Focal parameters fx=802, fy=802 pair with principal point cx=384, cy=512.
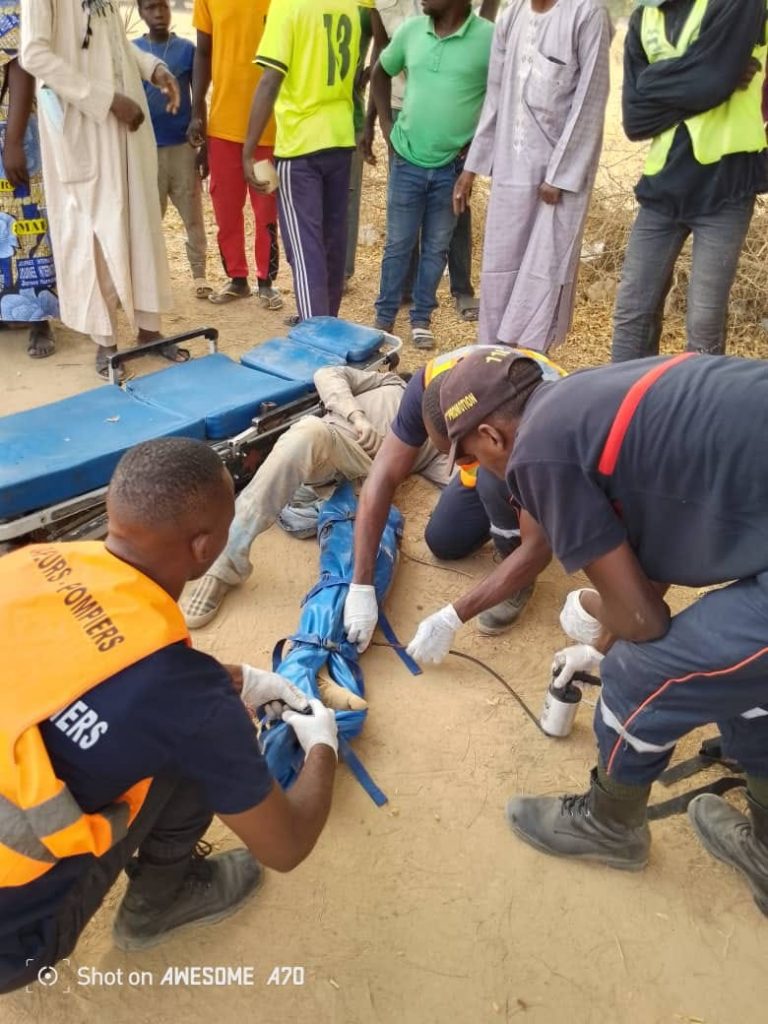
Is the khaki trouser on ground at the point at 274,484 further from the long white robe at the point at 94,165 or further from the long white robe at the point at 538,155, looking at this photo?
the long white robe at the point at 94,165

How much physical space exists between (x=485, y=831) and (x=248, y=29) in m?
4.64

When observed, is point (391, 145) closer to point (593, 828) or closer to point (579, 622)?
point (579, 622)

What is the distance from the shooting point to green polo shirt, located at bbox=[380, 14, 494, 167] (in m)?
4.33

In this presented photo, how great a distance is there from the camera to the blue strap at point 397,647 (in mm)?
2729

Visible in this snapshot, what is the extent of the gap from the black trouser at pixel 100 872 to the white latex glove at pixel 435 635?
0.95 metres

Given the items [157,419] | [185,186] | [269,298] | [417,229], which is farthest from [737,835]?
[185,186]

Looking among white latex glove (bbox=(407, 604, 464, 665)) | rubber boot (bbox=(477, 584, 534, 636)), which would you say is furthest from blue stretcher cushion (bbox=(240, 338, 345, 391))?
white latex glove (bbox=(407, 604, 464, 665))

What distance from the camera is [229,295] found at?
5605 mm

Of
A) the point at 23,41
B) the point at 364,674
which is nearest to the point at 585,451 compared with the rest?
the point at 364,674

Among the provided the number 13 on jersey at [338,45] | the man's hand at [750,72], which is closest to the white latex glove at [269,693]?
the man's hand at [750,72]

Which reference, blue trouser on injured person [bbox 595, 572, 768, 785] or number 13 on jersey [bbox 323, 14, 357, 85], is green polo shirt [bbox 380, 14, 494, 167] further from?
blue trouser on injured person [bbox 595, 572, 768, 785]

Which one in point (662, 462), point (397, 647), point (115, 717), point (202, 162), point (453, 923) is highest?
point (202, 162)

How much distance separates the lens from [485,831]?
221cm

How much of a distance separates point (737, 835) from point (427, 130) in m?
3.94
